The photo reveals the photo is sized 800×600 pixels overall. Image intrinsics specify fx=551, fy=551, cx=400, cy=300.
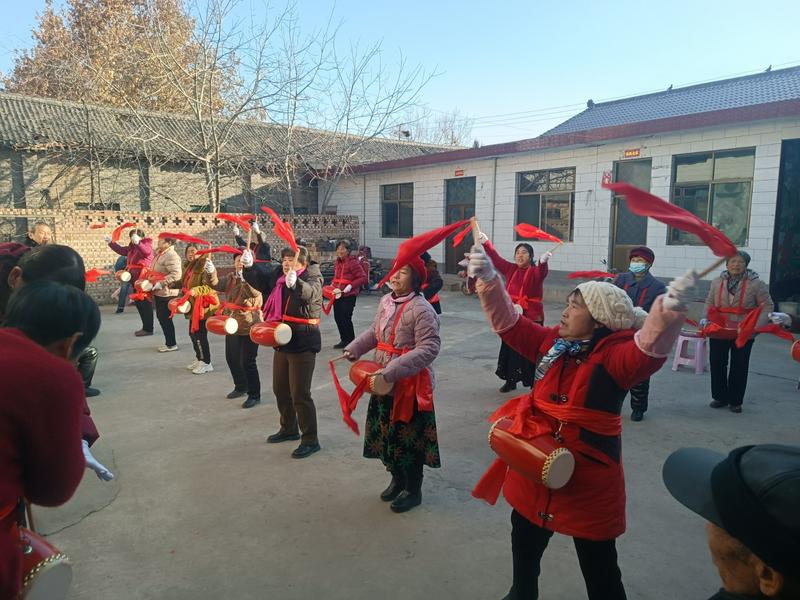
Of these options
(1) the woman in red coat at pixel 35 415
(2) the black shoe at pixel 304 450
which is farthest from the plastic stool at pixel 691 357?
(1) the woman in red coat at pixel 35 415

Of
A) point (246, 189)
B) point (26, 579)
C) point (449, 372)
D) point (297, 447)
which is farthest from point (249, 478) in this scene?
point (246, 189)

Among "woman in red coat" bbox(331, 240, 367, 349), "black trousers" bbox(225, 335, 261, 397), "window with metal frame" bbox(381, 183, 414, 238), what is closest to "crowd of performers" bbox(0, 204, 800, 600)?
"black trousers" bbox(225, 335, 261, 397)

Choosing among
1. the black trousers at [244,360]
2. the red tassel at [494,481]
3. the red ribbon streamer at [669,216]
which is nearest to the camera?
the red ribbon streamer at [669,216]

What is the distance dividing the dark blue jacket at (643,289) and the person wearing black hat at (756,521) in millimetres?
4212

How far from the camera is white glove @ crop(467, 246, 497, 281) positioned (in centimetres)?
223

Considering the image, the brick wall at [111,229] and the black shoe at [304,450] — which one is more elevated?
the brick wall at [111,229]

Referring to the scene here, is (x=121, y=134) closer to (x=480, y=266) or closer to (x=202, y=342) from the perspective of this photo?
(x=202, y=342)

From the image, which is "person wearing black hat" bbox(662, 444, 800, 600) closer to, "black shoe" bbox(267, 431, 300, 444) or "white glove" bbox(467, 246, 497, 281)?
"white glove" bbox(467, 246, 497, 281)

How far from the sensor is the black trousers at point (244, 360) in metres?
5.37

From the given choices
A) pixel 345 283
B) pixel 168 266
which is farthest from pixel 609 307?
pixel 168 266

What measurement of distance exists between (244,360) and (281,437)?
1.16 metres

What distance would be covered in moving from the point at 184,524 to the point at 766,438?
4521 mm

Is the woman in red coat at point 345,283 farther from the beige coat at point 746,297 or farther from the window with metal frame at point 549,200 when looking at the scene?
the window with metal frame at point 549,200

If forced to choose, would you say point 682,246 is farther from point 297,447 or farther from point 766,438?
point 297,447
